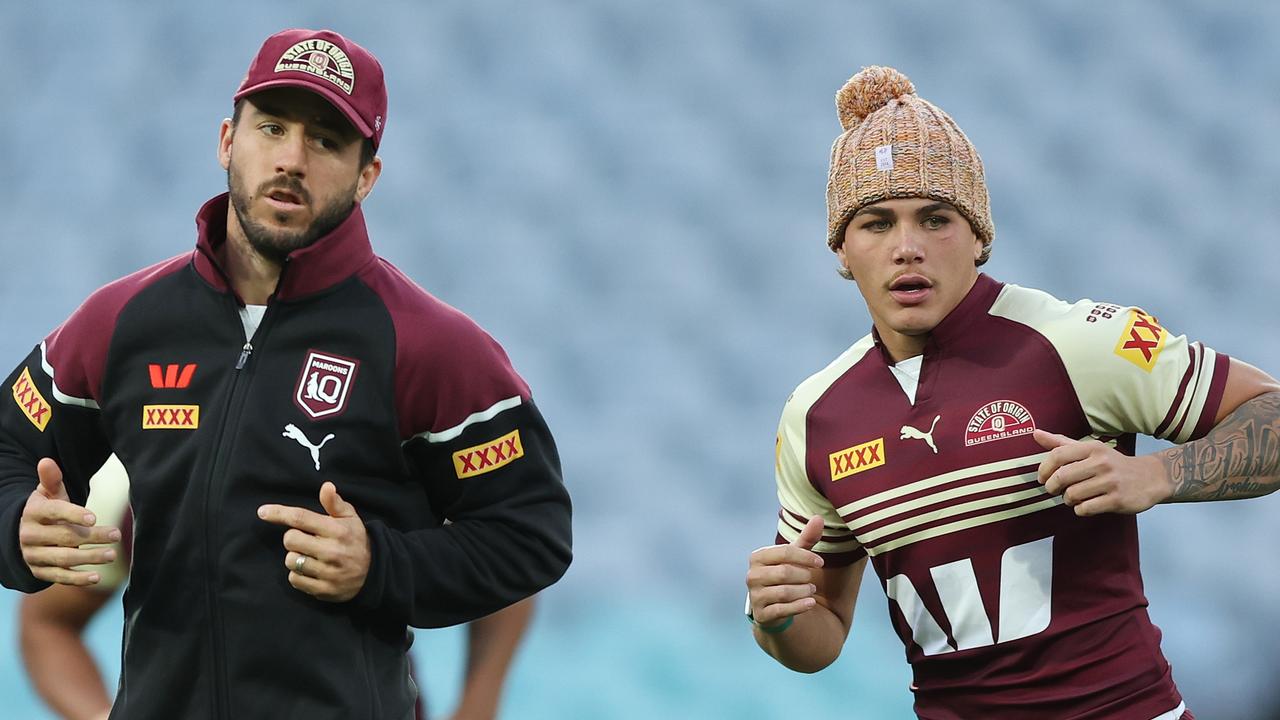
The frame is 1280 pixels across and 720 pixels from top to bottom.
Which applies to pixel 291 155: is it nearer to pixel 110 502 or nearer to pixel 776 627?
pixel 110 502

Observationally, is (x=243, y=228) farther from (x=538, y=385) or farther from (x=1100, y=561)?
(x=538, y=385)

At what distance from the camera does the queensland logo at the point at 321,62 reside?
1.89 m

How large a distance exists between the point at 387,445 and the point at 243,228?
0.34 meters

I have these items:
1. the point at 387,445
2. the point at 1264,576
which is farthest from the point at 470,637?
the point at 1264,576

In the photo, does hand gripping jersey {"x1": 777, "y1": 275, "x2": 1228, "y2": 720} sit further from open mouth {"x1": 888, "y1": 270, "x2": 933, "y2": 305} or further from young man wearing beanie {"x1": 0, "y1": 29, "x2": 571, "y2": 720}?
young man wearing beanie {"x1": 0, "y1": 29, "x2": 571, "y2": 720}

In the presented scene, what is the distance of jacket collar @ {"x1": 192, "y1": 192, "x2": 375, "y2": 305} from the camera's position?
72.8 inches

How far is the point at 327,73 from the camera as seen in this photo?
1896mm

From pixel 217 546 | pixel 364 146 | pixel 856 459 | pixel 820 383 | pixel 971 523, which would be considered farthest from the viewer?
pixel 820 383

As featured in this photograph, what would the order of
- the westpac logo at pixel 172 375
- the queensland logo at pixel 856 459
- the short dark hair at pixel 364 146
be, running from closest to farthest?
1. the westpac logo at pixel 172 375
2. the short dark hair at pixel 364 146
3. the queensland logo at pixel 856 459

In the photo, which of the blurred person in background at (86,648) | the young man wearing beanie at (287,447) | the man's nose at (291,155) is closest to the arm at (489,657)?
the blurred person in background at (86,648)

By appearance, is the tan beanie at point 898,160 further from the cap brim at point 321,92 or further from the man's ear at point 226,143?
the man's ear at point 226,143

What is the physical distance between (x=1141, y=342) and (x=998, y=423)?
0.22 metres

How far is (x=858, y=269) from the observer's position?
87.0 inches

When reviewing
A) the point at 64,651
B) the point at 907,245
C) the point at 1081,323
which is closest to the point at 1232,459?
the point at 1081,323
